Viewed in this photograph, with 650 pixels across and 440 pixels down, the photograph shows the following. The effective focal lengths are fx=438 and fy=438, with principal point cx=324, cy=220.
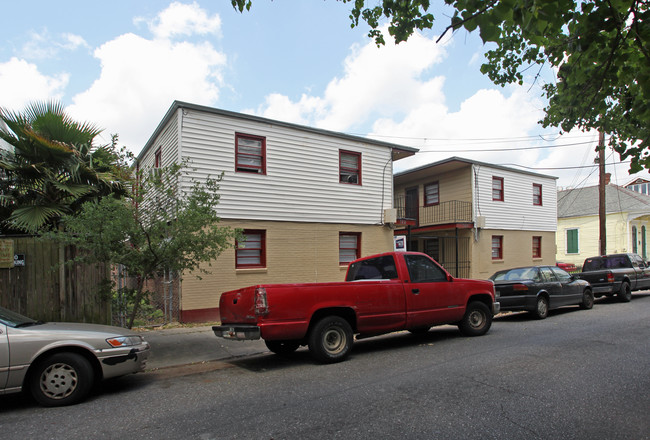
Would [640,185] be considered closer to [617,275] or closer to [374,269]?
[617,275]

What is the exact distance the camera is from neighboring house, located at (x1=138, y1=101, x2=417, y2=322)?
1233 cm

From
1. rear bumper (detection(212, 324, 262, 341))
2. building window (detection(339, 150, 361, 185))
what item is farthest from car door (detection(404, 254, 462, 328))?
building window (detection(339, 150, 361, 185))

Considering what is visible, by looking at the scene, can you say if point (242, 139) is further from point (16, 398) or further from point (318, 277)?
point (16, 398)

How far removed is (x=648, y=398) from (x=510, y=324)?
624cm

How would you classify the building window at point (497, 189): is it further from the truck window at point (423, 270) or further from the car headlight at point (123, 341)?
the car headlight at point (123, 341)

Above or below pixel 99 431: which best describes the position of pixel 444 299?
above

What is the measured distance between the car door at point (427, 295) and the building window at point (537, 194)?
648 inches

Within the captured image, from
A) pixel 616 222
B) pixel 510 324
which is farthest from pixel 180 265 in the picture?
pixel 616 222

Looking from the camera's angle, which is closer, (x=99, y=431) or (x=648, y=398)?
(x=99, y=431)

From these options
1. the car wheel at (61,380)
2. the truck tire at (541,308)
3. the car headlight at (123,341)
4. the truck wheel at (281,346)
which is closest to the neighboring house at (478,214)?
the truck tire at (541,308)

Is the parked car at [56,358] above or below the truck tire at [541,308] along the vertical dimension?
above

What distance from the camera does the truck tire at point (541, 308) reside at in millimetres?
11594

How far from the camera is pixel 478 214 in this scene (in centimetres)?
2014

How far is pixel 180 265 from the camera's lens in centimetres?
776
